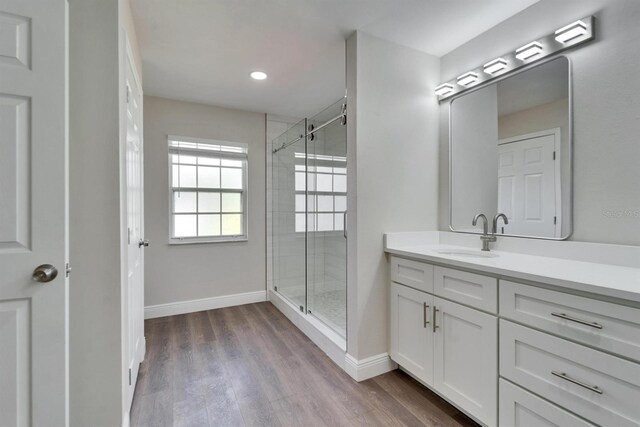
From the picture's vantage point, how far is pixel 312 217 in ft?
10.6

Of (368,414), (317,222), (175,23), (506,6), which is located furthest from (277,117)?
(368,414)

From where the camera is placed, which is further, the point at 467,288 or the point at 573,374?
the point at 467,288

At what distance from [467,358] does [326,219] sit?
188cm

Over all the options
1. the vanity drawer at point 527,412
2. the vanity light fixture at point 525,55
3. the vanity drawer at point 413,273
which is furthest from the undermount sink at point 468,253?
the vanity light fixture at point 525,55

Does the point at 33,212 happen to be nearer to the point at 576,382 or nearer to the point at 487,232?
the point at 576,382

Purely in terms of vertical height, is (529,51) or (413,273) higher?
(529,51)

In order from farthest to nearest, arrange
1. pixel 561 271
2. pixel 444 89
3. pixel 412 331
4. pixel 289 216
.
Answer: pixel 289 216
pixel 444 89
pixel 412 331
pixel 561 271

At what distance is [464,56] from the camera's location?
2193 millimetres

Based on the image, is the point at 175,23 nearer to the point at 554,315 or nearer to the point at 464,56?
the point at 464,56

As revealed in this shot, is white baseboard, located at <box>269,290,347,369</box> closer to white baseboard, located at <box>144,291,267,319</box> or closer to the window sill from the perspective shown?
white baseboard, located at <box>144,291,267,319</box>

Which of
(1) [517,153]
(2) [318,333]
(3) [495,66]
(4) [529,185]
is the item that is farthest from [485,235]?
(2) [318,333]

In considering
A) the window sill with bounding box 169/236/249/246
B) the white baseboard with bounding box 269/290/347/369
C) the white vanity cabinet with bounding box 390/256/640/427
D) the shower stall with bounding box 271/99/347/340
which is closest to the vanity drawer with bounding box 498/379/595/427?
the white vanity cabinet with bounding box 390/256/640/427

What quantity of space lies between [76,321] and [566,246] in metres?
2.50

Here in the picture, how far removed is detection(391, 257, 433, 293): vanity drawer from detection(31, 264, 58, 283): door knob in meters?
1.83
